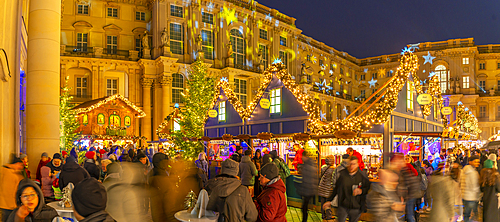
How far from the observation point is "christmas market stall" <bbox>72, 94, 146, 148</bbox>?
26.6m

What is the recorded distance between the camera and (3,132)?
8906mm

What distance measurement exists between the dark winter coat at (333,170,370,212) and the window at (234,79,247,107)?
3035 cm

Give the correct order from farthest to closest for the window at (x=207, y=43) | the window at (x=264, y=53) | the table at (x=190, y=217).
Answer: the window at (x=264, y=53), the window at (x=207, y=43), the table at (x=190, y=217)

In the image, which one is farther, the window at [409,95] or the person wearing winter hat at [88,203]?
the window at [409,95]

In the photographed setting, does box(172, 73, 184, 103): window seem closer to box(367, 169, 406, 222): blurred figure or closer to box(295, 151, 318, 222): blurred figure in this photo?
box(295, 151, 318, 222): blurred figure

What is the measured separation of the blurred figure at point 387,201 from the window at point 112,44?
103ft

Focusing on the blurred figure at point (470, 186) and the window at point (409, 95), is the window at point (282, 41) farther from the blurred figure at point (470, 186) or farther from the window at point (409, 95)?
the blurred figure at point (470, 186)

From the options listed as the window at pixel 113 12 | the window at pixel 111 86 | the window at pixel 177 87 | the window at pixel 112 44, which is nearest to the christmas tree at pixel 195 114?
the window at pixel 177 87

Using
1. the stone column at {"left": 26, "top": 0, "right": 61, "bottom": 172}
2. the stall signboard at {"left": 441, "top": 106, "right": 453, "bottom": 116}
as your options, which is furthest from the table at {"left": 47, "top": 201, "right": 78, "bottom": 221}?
the stall signboard at {"left": 441, "top": 106, "right": 453, "bottom": 116}

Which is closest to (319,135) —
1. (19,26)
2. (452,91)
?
(19,26)

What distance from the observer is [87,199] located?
2885 mm

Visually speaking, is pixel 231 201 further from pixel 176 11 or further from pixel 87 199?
pixel 176 11

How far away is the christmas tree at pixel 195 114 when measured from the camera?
2300 centimetres

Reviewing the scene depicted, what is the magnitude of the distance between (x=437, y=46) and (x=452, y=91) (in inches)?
264
